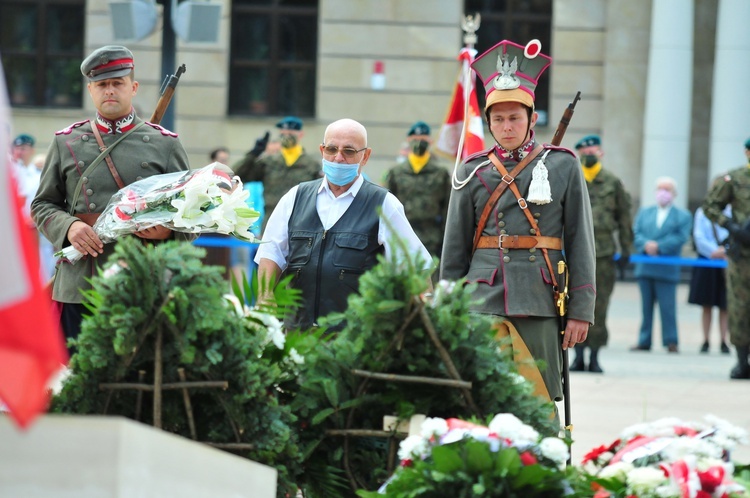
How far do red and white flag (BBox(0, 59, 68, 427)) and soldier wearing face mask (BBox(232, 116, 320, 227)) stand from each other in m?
13.0

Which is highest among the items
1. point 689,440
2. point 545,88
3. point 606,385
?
point 545,88

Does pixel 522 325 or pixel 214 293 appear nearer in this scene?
pixel 214 293

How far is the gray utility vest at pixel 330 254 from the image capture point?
6.58 meters

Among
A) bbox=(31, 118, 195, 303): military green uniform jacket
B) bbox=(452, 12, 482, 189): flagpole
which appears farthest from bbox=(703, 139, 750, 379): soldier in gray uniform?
bbox=(31, 118, 195, 303): military green uniform jacket

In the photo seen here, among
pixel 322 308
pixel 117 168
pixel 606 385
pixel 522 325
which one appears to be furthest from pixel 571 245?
pixel 606 385

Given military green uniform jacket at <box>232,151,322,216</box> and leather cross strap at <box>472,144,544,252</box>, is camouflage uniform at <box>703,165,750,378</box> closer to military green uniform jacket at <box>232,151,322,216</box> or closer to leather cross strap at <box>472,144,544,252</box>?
military green uniform jacket at <box>232,151,322,216</box>

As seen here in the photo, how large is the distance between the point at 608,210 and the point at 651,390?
306cm

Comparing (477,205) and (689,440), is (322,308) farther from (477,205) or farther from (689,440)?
(689,440)

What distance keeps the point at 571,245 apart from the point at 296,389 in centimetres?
207

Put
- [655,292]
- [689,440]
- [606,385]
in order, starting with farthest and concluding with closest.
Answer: [655,292] → [606,385] → [689,440]

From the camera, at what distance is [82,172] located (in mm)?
6746

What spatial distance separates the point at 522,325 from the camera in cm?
654

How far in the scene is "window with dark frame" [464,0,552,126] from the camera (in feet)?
83.9

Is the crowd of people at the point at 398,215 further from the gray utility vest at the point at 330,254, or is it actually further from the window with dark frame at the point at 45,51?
the window with dark frame at the point at 45,51
